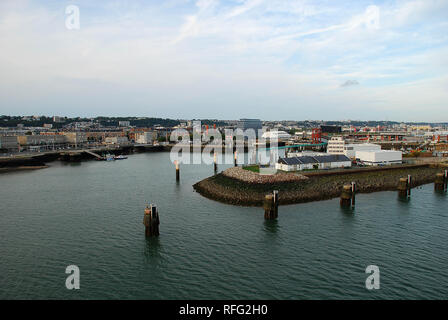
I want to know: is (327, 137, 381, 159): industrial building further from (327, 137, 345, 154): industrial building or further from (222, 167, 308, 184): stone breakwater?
(222, 167, 308, 184): stone breakwater

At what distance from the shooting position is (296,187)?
17.8 m

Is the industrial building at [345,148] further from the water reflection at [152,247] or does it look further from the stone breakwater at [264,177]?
the water reflection at [152,247]

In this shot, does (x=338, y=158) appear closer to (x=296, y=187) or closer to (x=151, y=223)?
(x=296, y=187)

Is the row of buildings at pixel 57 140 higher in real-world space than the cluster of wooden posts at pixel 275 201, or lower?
higher

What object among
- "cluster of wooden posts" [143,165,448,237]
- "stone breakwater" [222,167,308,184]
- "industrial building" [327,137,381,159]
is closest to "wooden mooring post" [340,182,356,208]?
"cluster of wooden posts" [143,165,448,237]

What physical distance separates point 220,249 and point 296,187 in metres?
8.77

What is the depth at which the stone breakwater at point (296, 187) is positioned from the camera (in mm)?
16859

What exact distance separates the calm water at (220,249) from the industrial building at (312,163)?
5105mm

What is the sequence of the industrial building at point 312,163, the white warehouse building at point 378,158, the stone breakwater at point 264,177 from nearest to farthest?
1. the stone breakwater at point 264,177
2. the industrial building at point 312,163
3. the white warehouse building at point 378,158

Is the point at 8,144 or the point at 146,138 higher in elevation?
the point at 146,138

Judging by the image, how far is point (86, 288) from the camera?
8000 mm

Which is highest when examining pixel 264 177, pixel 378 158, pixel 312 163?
pixel 378 158

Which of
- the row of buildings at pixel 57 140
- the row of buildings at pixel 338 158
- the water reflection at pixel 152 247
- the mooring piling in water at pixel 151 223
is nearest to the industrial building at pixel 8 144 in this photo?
the row of buildings at pixel 57 140

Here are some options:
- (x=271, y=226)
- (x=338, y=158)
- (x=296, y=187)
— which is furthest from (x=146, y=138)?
(x=271, y=226)
